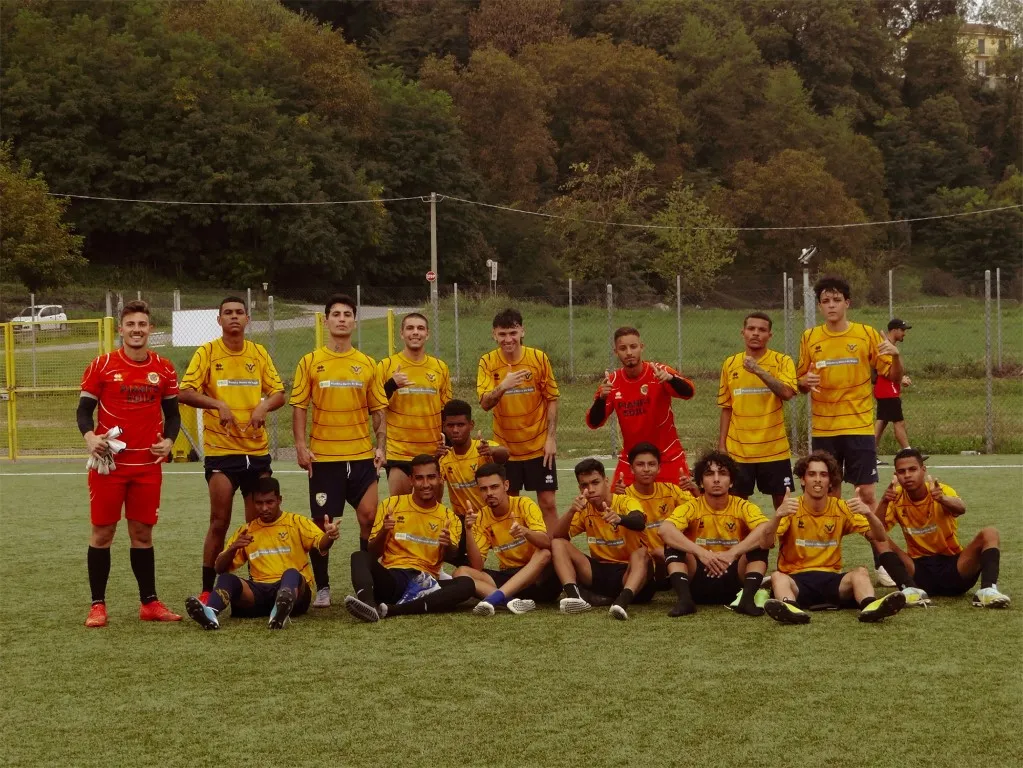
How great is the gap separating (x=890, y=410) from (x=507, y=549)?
7.47 meters

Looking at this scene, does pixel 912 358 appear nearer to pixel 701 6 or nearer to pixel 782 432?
pixel 782 432

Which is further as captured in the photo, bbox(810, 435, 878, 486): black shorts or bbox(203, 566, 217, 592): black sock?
bbox(810, 435, 878, 486): black shorts

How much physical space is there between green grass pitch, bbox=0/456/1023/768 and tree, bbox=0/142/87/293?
114 feet

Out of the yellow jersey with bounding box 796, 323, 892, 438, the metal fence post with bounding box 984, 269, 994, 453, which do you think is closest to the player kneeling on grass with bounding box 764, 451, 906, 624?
the yellow jersey with bounding box 796, 323, 892, 438

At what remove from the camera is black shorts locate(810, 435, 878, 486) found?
911cm

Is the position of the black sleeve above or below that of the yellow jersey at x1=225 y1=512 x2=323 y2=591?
above

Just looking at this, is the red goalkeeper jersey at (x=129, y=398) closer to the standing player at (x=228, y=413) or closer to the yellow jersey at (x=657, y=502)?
the standing player at (x=228, y=413)

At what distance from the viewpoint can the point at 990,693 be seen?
6086 mm

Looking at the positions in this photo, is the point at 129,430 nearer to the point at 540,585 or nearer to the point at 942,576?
the point at 540,585

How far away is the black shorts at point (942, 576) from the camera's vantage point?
8.21 m

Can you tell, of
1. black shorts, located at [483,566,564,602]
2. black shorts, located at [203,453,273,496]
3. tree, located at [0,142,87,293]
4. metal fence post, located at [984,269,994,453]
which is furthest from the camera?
tree, located at [0,142,87,293]

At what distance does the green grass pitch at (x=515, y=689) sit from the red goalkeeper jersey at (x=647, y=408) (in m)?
1.24

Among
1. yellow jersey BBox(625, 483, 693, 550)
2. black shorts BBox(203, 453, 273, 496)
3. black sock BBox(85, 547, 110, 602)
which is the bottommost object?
black sock BBox(85, 547, 110, 602)

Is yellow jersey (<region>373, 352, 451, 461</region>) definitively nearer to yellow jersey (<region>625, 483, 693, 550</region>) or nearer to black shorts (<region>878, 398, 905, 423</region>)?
yellow jersey (<region>625, 483, 693, 550</region>)
